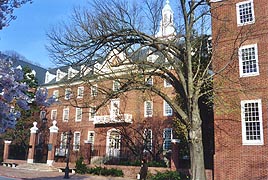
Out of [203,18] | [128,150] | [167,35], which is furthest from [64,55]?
[128,150]

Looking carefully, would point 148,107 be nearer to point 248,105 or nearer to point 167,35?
point 248,105

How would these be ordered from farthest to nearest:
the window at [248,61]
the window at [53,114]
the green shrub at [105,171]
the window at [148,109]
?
1. the window at [53,114]
2. the window at [148,109]
3. the green shrub at [105,171]
4. the window at [248,61]

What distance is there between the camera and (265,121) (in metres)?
16.4

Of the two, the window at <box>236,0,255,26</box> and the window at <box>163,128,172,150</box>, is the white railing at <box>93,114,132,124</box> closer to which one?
the window at <box>163,128,172,150</box>

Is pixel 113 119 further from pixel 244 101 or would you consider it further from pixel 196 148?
pixel 196 148

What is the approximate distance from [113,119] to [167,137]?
6.34 metres

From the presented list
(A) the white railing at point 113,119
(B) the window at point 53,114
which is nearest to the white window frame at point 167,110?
(A) the white railing at point 113,119

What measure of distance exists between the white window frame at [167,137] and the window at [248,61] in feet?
38.3

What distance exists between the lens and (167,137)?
28109mm

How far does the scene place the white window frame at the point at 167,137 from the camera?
27508 millimetres

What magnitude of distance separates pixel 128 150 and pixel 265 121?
15.0 m

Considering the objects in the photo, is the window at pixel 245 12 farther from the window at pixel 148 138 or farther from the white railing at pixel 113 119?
the white railing at pixel 113 119

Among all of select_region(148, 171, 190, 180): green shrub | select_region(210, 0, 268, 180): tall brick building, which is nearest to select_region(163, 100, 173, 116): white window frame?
select_region(148, 171, 190, 180): green shrub

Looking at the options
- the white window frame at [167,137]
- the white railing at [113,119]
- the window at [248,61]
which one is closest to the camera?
the window at [248,61]
